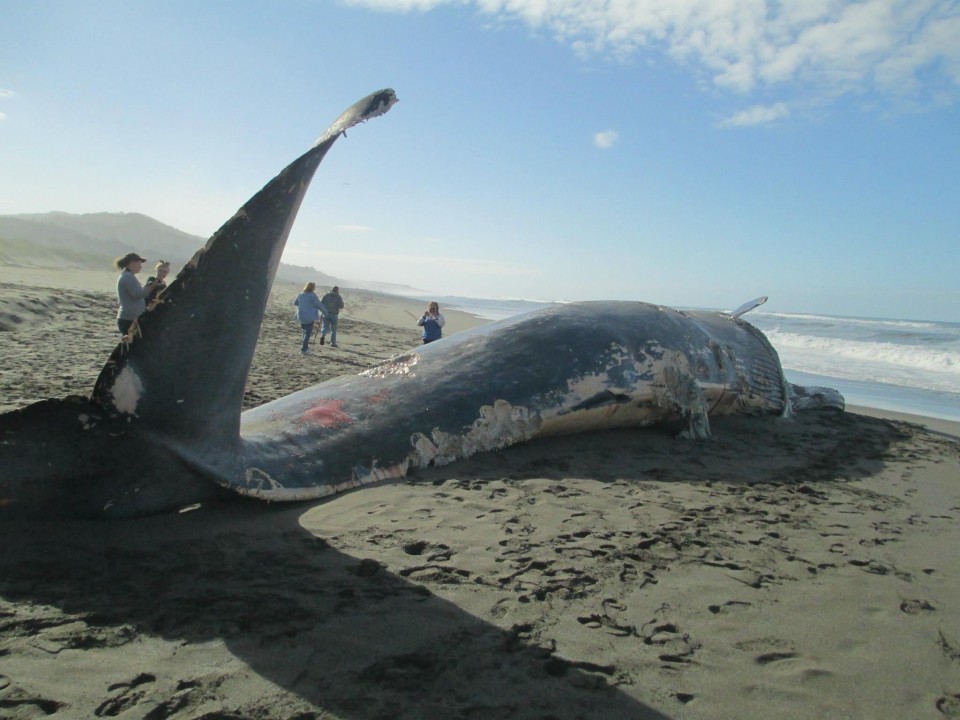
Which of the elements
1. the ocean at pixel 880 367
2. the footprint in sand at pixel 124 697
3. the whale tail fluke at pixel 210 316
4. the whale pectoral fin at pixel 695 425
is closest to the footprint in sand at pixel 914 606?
the whale pectoral fin at pixel 695 425

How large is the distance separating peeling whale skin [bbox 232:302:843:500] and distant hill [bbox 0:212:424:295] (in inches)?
1782

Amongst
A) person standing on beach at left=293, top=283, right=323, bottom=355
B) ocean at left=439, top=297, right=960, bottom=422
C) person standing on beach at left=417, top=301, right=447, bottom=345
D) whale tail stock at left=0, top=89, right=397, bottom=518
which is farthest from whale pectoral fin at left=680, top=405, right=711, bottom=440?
person standing on beach at left=293, top=283, right=323, bottom=355

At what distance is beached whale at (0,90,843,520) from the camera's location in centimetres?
281

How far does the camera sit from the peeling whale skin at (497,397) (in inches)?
154

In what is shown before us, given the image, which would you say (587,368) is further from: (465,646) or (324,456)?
(465,646)

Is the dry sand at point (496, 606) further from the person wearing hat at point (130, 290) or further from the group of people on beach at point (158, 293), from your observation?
the person wearing hat at point (130, 290)

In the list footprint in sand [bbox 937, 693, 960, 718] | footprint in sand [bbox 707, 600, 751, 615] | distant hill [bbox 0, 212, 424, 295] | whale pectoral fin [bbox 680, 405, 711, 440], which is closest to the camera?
footprint in sand [bbox 937, 693, 960, 718]

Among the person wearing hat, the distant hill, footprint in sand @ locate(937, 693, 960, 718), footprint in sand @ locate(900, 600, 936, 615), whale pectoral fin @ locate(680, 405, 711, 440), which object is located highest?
the distant hill

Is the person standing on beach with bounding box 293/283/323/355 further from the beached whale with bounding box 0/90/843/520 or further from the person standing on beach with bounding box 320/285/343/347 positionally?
the beached whale with bounding box 0/90/843/520

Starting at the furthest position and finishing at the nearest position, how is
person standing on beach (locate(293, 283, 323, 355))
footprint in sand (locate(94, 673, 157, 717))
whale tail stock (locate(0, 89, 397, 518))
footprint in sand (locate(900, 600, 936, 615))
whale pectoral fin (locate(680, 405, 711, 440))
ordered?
person standing on beach (locate(293, 283, 323, 355)), whale pectoral fin (locate(680, 405, 711, 440)), footprint in sand (locate(900, 600, 936, 615)), whale tail stock (locate(0, 89, 397, 518)), footprint in sand (locate(94, 673, 157, 717))

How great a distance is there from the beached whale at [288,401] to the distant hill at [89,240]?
149ft

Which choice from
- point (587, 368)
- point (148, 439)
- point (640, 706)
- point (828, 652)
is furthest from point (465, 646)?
point (587, 368)

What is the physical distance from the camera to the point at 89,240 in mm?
89625

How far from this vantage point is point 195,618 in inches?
95.2
